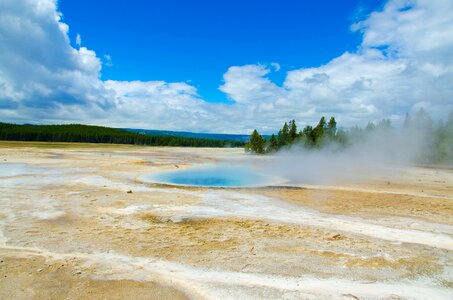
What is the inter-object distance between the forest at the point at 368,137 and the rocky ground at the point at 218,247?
34570 mm

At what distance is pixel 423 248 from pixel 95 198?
41.3 feet

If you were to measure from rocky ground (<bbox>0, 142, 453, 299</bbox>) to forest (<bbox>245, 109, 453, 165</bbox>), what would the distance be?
34.6m

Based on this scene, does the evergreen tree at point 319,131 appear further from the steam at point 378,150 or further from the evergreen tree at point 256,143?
the evergreen tree at point 256,143

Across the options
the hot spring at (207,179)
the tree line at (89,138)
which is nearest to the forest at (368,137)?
the hot spring at (207,179)

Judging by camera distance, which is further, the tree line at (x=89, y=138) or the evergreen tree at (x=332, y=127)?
the tree line at (x=89, y=138)

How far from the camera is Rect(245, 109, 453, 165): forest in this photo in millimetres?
42009

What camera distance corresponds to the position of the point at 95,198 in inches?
519

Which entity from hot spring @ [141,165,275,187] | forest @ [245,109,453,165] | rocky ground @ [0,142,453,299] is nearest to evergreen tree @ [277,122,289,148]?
forest @ [245,109,453,165]

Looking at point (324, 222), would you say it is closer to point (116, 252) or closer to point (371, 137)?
point (116, 252)

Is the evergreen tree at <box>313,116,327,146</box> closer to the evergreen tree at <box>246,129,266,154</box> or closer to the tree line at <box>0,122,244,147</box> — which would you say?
the evergreen tree at <box>246,129,266,154</box>

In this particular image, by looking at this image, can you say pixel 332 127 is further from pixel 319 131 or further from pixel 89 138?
pixel 89 138

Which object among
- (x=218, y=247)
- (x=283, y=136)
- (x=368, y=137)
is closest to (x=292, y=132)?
(x=283, y=136)

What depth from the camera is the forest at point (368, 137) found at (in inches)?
1654

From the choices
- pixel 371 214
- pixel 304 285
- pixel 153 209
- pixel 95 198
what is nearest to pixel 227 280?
pixel 304 285
